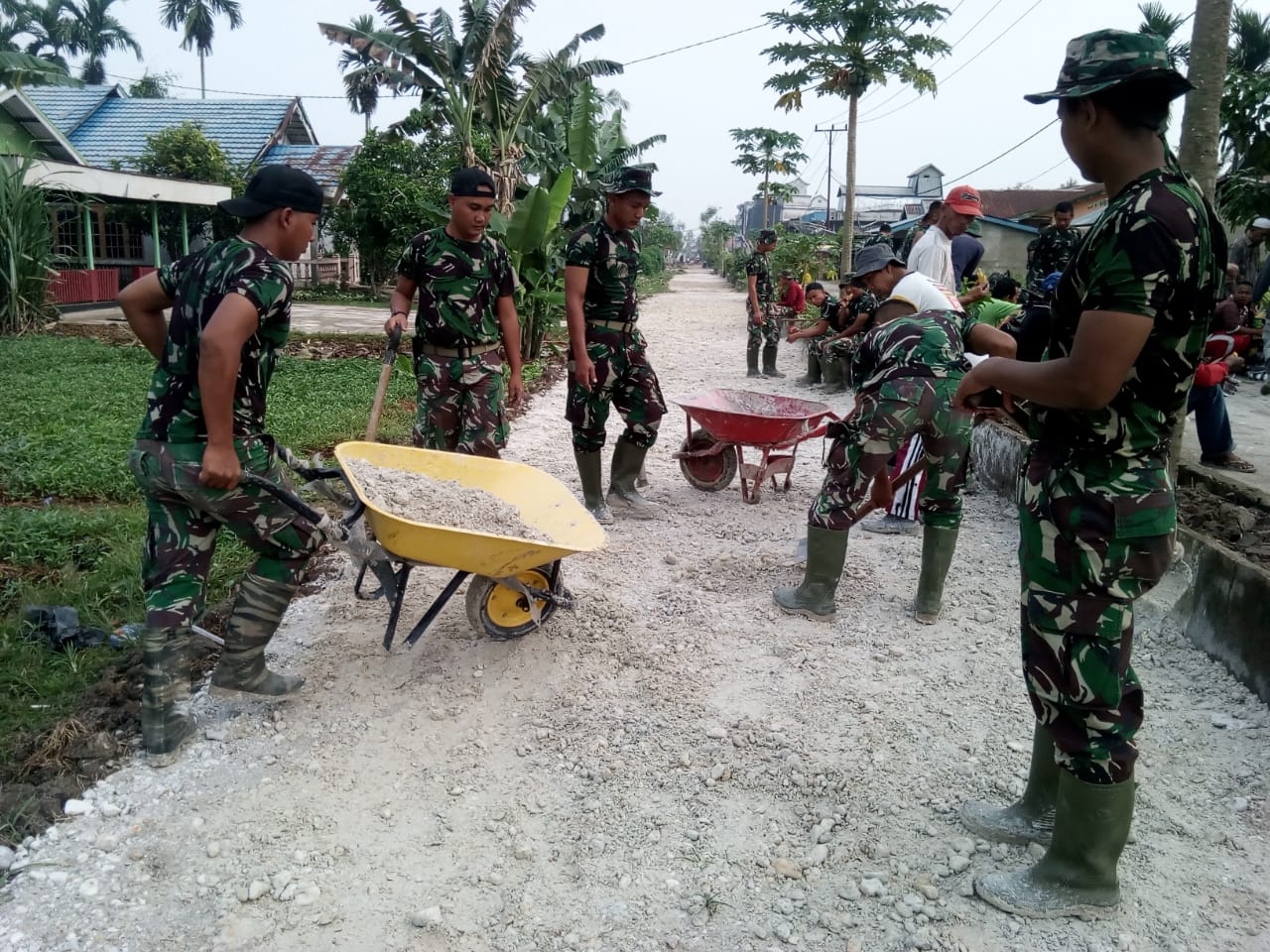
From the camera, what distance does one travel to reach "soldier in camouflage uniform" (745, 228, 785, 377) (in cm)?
1128

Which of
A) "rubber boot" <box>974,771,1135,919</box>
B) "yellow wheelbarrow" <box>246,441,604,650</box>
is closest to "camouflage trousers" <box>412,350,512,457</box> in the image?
"yellow wheelbarrow" <box>246,441,604,650</box>

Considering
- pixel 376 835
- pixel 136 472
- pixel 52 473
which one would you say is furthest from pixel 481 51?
pixel 376 835

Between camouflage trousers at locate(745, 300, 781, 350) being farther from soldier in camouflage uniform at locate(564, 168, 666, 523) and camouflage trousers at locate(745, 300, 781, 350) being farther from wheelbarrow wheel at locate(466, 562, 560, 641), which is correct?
wheelbarrow wheel at locate(466, 562, 560, 641)

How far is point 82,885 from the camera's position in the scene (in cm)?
243

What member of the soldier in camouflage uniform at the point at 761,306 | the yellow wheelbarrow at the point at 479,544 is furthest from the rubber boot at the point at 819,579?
the soldier in camouflage uniform at the point at 761,306

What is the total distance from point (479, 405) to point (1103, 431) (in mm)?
3062

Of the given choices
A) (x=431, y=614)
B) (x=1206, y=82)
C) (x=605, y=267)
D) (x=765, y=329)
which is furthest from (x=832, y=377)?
(x=431, y=614)

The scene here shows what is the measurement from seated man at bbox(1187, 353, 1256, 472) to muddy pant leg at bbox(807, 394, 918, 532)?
3.44m

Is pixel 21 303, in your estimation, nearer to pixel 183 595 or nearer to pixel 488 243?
pixel 488 243

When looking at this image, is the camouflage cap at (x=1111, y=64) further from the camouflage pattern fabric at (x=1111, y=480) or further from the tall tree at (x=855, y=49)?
the tall tree at (x=855, y=49)

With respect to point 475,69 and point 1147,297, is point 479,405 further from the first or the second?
point 475,69

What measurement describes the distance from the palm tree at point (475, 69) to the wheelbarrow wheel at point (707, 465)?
8.29 meters

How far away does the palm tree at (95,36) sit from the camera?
5069cm

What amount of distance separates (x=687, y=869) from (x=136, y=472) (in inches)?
81.9
